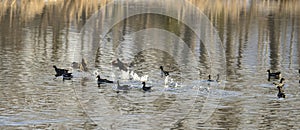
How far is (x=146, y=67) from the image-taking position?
119 ft

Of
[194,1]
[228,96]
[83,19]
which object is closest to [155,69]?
[228,96]

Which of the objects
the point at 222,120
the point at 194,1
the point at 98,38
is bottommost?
the point at 222,120

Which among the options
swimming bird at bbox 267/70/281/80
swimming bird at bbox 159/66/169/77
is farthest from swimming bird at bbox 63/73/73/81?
swimming bird at bbox 267/70/281/80

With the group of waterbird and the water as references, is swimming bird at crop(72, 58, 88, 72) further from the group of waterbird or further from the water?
the water

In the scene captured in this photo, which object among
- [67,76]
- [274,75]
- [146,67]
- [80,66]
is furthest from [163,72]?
[274,75]

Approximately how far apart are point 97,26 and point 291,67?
71.6 feet

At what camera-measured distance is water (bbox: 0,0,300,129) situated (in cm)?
2570

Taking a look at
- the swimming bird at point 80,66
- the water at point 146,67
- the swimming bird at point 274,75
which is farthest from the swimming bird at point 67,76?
the swimming bird at point 274,75

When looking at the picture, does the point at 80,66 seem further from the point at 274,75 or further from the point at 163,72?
the point at 274,75

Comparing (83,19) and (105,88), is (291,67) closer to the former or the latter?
(105,88)

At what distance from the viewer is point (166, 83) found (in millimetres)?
32156

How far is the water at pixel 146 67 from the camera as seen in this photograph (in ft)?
84.3

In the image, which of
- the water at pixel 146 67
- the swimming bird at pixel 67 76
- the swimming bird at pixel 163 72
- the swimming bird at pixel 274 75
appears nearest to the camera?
the water at pixel 146 67

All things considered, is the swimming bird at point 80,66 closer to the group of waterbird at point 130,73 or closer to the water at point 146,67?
the group of waterbird at point 130,73
